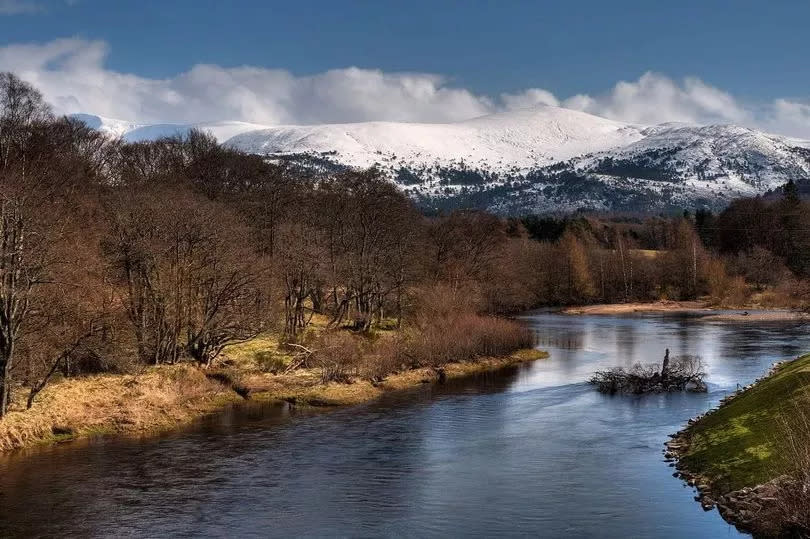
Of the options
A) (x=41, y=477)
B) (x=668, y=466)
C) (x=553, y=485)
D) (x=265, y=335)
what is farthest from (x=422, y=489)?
(x=265, y=335)

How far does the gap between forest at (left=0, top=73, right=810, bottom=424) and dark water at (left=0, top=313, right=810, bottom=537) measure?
353 inches

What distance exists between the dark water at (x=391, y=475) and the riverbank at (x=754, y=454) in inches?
37.5

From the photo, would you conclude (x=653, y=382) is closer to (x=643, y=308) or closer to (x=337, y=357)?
(x=337, y=357)

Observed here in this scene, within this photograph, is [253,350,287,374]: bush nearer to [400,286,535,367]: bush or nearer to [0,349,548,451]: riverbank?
[0,349,548,451]: riverbank

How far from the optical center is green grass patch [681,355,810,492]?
94.6 feet

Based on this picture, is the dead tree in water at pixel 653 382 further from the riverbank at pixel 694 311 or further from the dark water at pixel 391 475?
the riverbank at pixel 694 311

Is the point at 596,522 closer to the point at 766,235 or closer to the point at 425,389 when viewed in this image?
the point at 425,389

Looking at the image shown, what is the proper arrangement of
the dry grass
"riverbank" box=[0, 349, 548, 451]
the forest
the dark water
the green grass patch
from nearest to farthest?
the dark water
the green grass patch
the dry grass
"riverbank" box=[0, 349, 548, 451]
the forest

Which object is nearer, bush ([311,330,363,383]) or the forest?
the forest

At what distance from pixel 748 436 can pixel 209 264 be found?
1456 inches

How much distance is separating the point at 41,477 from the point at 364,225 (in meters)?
51.4

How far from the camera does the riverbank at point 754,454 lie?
23594mm

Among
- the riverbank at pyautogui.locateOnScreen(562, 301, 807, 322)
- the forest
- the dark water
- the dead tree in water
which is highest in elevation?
the forest

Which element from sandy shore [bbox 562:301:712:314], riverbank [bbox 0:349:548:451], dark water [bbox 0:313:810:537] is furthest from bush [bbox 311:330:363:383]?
sandy shore [bbox 562:301:712:314]
